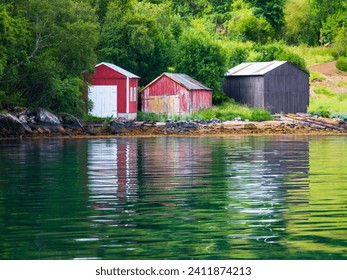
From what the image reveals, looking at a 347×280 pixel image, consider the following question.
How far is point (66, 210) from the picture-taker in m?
18.4

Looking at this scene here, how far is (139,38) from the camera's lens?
66.9 m

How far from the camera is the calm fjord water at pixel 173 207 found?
45.9 ft

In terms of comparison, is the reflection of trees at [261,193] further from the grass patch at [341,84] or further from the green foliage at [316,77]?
the green foliage at [316,77]

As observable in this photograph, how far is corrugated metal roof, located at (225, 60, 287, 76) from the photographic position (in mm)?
69938

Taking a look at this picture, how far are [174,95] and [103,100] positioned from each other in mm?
5637

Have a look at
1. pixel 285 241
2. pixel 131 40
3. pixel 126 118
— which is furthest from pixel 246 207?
pixel 131 40

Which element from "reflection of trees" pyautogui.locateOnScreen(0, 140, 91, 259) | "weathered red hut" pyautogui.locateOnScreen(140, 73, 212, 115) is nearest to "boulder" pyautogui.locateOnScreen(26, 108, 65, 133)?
"weathered red hut" pyautogui.locateOnScreen(140, 73, 212, 115)

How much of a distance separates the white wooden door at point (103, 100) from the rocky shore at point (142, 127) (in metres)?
3.03

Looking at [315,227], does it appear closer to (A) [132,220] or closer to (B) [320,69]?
(A) [132,220]

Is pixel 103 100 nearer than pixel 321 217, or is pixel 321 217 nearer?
pixel 321 217

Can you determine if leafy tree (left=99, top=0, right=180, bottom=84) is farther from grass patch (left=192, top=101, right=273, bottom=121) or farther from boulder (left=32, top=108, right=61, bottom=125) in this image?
boulder (left=32, top=108, right=61, bottom=125)

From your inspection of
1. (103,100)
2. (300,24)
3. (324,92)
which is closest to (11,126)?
(103,100)

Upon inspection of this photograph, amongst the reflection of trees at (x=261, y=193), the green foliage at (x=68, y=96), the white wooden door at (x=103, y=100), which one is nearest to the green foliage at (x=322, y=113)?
the white wooden door at (x=103, y=100)

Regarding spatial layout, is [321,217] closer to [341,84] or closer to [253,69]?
[253,69]
